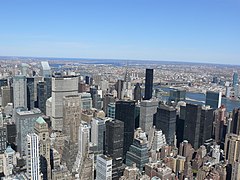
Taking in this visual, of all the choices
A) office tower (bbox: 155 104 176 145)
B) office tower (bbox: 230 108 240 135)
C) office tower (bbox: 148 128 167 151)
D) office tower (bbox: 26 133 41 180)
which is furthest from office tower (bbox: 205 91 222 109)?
office tower (bbox: 26 133 41 180)

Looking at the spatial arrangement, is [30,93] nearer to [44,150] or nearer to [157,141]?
[157,141]

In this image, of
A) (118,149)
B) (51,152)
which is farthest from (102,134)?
(51,152)

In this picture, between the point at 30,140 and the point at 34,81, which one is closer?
the point at 30,140

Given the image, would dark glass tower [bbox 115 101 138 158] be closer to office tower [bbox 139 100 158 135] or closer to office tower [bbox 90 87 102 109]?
office tower [bbox 139 100 158 135]

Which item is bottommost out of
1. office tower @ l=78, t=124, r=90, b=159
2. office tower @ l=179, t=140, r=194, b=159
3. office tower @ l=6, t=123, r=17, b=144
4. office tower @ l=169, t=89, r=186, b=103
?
office tower @ l=179, t=140, r=194, b=159

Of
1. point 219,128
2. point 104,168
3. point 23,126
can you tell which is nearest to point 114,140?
point 104,168

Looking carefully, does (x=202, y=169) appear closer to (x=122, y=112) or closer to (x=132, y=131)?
Answer: (x=132, y=131)
